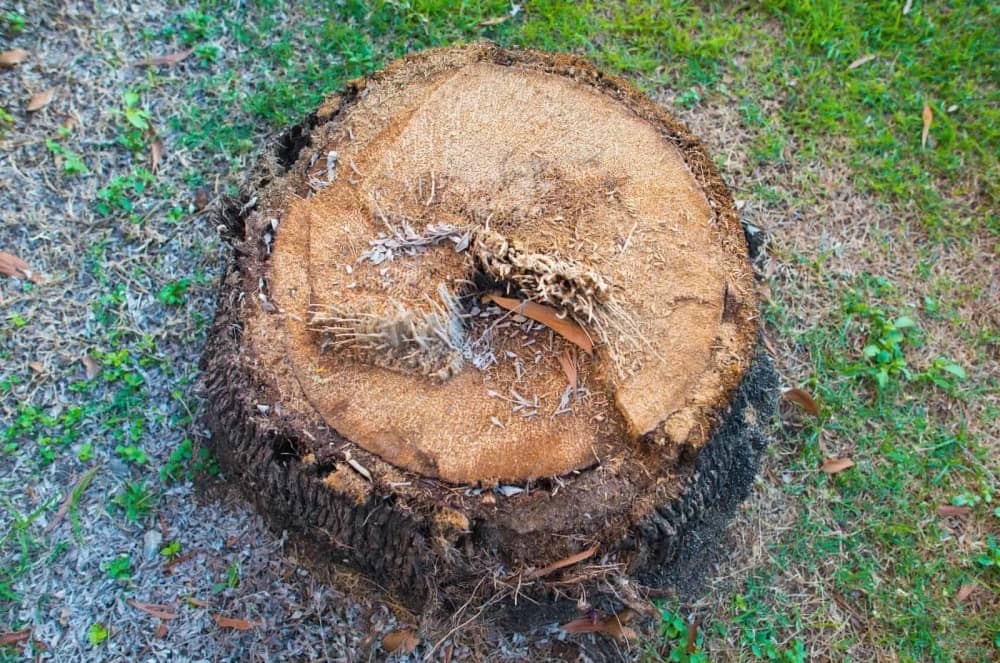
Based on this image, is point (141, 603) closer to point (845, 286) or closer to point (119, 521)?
point (119, 521)

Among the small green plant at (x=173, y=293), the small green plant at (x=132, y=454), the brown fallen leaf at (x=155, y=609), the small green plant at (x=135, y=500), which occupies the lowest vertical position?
the brown fallen leaf at (x=155, y=609)

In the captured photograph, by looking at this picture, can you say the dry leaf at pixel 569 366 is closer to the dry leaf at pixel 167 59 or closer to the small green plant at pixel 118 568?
the small green plant at pixel 118 568

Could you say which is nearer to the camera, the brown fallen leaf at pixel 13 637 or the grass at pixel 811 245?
the brown fallen leaf at pixel 13 637

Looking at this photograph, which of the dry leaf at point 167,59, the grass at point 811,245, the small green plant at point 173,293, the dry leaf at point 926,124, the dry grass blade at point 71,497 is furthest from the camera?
the dry leaf at point 926,124

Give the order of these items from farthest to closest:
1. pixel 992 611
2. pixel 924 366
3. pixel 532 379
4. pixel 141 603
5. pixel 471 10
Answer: pixel 471 10, pixel 924 366, pixel 992 611, pixel 141 603, pixel 532 379

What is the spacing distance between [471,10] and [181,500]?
2.10 meters

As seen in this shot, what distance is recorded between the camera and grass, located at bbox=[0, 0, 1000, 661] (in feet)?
7.65

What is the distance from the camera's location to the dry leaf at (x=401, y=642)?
2.16 m

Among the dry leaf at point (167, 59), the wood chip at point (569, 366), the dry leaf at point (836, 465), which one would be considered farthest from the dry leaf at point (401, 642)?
the dry leaf at point (167, 59)

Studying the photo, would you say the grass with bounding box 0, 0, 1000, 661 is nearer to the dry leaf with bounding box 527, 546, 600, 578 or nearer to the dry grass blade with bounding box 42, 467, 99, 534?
the dry grass blade with bounding box 42, 467, 99, 534

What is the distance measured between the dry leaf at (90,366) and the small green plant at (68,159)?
2.21ft

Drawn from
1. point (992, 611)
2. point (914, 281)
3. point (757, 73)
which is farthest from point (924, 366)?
point (757, 73)

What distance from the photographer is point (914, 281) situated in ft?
9.10

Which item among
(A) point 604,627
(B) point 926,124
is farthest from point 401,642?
(B) point 926,124
